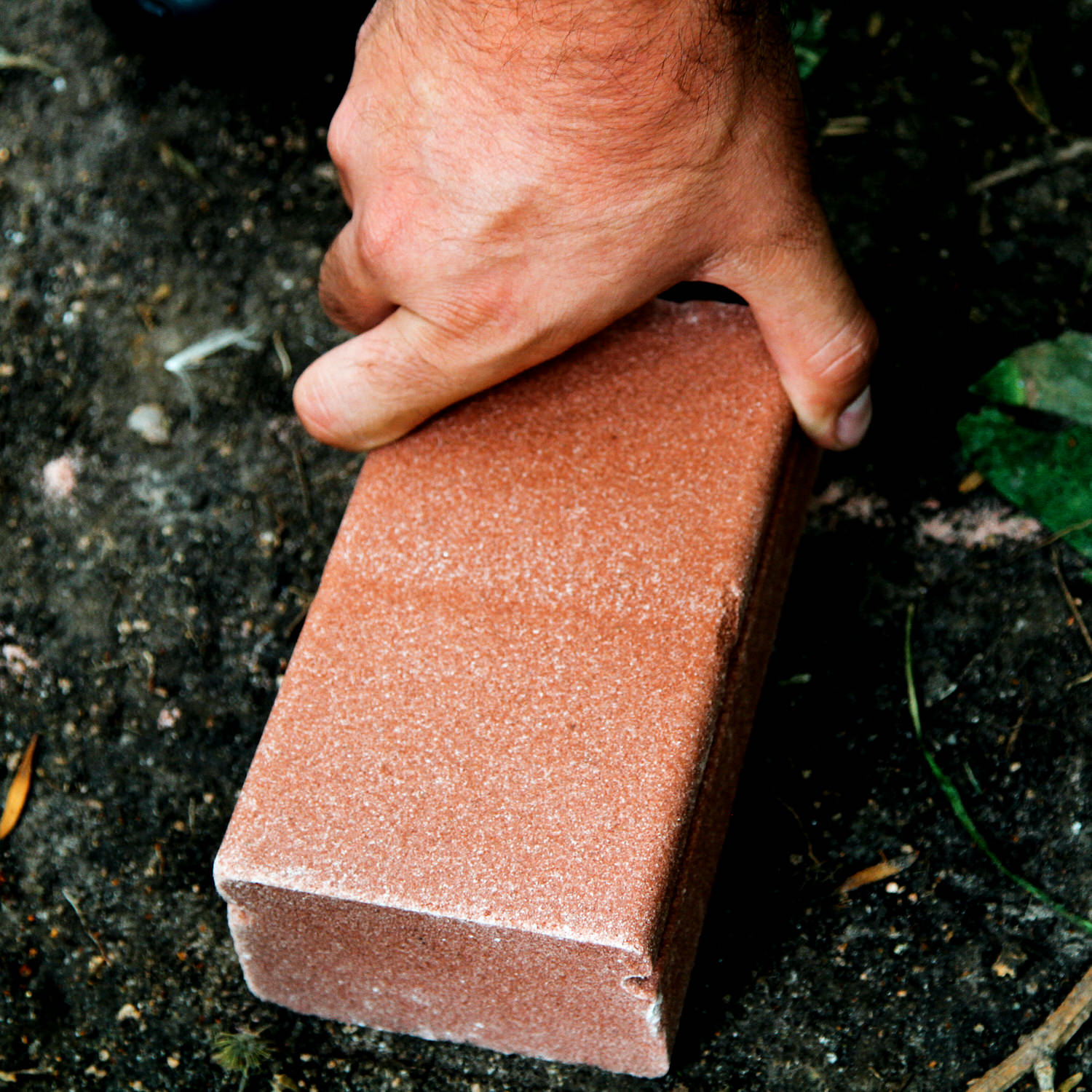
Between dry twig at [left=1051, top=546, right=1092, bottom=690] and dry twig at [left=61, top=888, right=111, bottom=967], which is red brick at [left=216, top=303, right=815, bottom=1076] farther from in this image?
dry twig at [left=1051, top=546, right=1092, bottom=690]

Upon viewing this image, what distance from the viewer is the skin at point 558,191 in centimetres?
125

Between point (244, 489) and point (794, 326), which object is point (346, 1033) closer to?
point (244, 489)

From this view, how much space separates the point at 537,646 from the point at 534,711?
7 cm

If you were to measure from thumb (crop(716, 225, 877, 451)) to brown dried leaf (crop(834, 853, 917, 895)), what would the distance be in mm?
566

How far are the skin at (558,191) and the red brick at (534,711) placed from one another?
107mm

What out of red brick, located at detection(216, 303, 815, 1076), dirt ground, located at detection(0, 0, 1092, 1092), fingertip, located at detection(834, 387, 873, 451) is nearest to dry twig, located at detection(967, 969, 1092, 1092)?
dirt ground, located at detection(0, 0, 1092, 1092)

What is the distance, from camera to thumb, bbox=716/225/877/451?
1372 millimetres

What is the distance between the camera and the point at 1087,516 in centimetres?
170

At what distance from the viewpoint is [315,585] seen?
177 cm

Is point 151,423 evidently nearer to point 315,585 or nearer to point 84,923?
point 315,585

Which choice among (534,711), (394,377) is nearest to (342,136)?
(394,377)

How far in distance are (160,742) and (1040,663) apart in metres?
1.22

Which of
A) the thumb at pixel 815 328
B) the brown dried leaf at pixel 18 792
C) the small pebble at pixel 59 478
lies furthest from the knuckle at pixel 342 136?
the brown dried leaf at pixel 18 792

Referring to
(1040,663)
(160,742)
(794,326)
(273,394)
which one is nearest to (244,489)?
(273,394)
